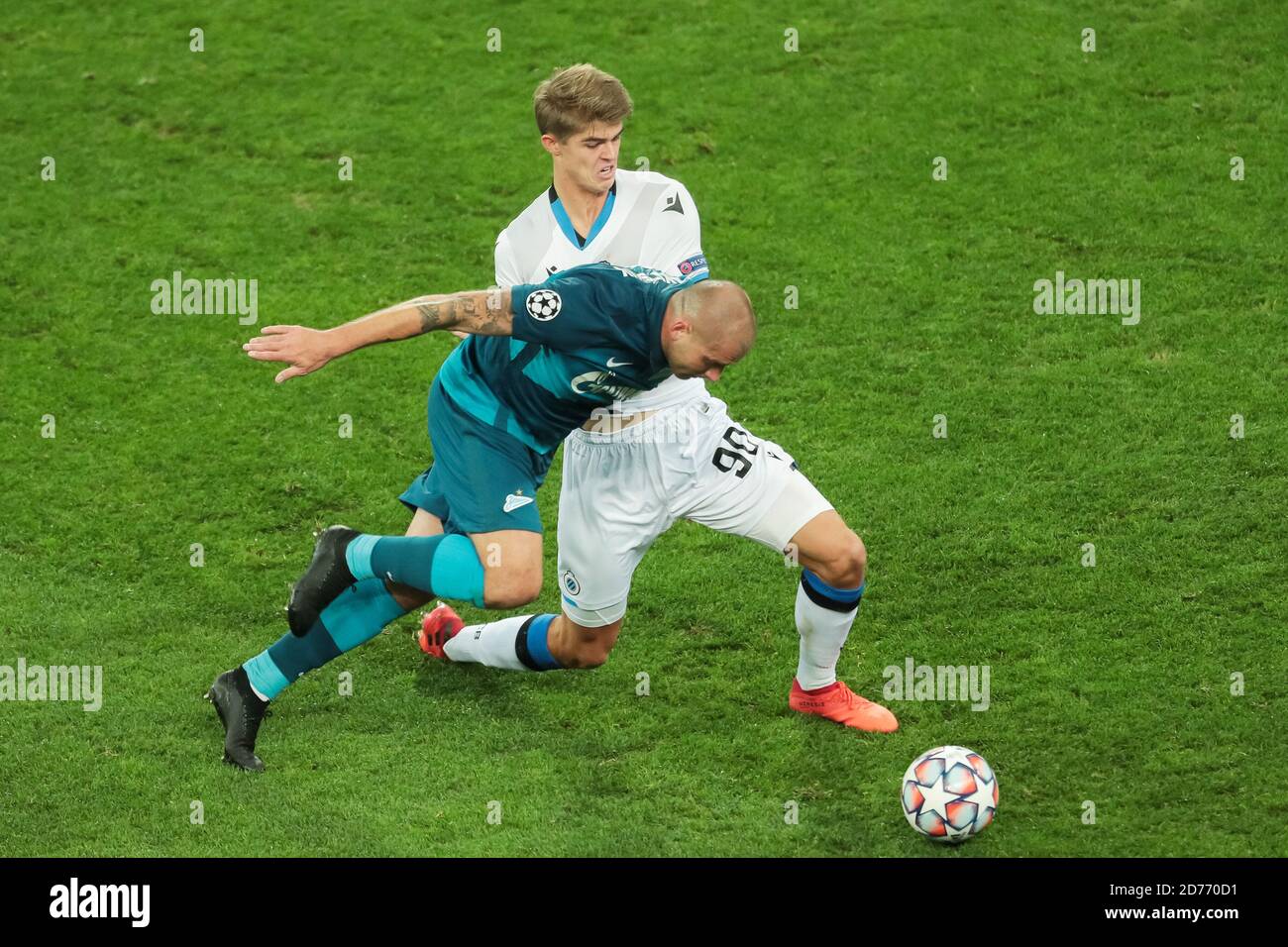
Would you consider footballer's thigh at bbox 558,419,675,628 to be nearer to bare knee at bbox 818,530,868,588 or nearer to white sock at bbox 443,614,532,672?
white sock at bbox 443,614,532,672

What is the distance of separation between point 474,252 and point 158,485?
98.5 inches

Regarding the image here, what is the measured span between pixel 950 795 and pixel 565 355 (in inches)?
76.4

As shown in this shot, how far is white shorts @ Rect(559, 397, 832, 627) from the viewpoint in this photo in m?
5.52

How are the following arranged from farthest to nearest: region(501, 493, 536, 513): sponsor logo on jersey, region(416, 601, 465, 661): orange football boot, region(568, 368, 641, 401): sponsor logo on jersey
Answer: region(416, 601, 465, 661): orange football boot → region(501, 493, 536, 513): sponsor logo on jersey → region(568, 368, 641, 401): sponsor logo on jersey

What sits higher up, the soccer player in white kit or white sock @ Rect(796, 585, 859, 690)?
the soccer player in white kit

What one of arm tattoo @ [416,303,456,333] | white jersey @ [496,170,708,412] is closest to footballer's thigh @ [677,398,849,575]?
white jersey @ [496,170,708,412]

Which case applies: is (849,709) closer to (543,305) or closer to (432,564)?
(432,564)

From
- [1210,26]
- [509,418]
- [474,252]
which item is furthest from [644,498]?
[1210,26]

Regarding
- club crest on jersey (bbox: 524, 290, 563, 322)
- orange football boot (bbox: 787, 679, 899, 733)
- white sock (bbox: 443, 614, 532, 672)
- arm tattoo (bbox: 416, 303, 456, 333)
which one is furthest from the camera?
white sock (bbox: 443, 614, 532, 672)

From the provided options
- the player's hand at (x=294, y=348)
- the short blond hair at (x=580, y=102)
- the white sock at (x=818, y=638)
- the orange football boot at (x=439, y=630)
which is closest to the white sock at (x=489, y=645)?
the orange football boot at (x=439, y=630)

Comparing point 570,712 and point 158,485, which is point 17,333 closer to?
point 158,485

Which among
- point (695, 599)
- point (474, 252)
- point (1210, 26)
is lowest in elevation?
point (695, 599)

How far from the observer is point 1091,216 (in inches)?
356

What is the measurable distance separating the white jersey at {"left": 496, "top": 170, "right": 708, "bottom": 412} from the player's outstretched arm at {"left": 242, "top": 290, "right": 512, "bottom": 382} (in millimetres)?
578
